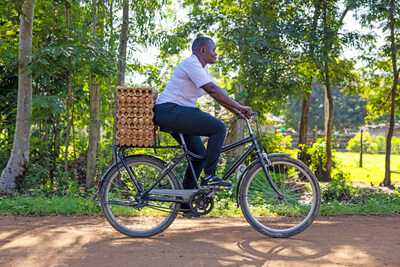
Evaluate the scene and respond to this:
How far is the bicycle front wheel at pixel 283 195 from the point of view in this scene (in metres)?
4.66

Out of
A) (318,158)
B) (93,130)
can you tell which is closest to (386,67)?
(318,158)

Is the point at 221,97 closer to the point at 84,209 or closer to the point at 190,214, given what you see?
the point at 190,214

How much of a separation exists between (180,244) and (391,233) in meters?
2.38

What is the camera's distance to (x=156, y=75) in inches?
482

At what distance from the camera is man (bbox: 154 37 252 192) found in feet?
14.7

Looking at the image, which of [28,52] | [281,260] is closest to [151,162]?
[281,260]

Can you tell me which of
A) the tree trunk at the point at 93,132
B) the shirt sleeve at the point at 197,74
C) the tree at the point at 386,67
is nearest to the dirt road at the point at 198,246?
the shirt sleeve at the point at 197,74

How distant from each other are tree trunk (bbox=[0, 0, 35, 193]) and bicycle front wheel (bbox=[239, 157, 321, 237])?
5.82m

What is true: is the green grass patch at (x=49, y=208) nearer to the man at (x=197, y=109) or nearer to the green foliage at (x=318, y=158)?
the man at (x=197, y=109)

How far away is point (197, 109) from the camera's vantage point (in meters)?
4.59

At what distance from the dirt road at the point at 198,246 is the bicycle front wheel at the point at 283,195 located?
0.15m

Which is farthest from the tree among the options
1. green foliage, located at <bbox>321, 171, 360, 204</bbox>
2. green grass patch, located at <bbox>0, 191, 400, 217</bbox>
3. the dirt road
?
the dirt road

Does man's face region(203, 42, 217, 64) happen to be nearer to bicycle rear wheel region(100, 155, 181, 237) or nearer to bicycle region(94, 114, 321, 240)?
bicycle region(94, 114, 321, 240)

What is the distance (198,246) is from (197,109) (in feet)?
4.42
